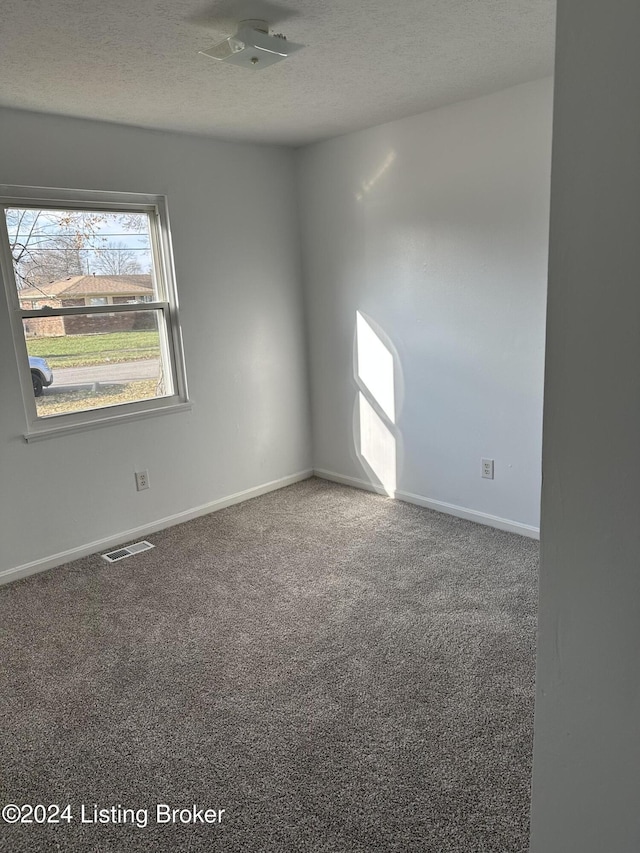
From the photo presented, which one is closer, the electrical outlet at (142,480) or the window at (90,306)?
the window at (90,306)

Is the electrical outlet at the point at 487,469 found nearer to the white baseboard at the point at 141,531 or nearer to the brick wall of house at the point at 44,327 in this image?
the white baseboard at the point at 141,531

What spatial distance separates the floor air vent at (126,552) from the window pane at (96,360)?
2.80 ft

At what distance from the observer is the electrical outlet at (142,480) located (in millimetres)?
3709

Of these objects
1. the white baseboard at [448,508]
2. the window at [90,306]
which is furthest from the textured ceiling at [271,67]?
the white baseboard at [448,508]

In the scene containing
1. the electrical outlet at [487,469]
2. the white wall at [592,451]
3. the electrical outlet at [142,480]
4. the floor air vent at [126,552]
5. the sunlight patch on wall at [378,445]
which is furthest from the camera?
the sunlight patch on wall at [378,445]

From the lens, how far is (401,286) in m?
3.81

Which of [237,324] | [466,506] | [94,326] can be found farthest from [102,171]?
[466,506]

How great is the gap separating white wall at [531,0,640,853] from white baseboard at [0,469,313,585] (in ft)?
9.90

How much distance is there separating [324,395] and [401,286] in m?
1.08

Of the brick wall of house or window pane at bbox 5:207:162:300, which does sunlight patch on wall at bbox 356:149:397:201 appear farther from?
the brick wall of house

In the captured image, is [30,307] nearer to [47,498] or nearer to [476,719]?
[47,498]

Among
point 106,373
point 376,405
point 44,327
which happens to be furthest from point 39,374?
point 376,405

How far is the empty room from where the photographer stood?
87 centimetres

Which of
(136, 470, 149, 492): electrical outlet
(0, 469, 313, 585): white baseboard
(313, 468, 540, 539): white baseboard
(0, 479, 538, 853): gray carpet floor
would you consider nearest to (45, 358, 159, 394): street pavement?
(136, 470, 149, 492): electrical outlet
